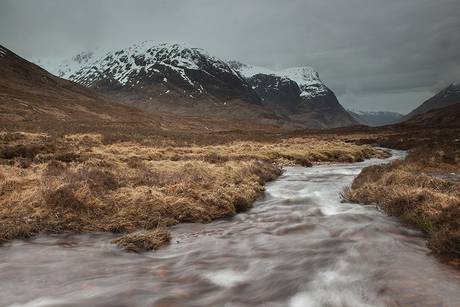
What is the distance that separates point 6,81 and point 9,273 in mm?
106463

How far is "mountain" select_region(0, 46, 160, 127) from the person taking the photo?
177ft

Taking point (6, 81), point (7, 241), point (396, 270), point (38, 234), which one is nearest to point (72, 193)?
point (38, 234)

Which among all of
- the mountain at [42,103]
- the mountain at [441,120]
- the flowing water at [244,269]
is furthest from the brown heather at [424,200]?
the mountain at [441,120]

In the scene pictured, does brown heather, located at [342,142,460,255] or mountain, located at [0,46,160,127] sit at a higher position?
mountain, located at [0,46,160,127]

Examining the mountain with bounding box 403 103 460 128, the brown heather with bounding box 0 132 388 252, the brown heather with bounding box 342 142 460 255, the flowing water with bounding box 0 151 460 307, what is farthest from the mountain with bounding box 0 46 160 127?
the mountain with bounding box 403 103 460 128

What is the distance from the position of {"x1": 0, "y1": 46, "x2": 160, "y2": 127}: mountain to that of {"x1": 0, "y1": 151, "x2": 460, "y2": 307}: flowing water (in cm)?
5276

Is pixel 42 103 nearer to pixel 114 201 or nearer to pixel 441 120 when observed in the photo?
pixel 114 201

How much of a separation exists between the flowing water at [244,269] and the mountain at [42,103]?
52.8 metres

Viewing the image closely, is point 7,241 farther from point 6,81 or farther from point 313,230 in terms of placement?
point 6,81

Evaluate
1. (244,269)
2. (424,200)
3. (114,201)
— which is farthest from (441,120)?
(114,201)

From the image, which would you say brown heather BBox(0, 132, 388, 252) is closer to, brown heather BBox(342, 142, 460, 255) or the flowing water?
the flowing water

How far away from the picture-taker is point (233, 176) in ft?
34.0

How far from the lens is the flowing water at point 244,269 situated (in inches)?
131

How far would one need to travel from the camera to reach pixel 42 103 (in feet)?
220
